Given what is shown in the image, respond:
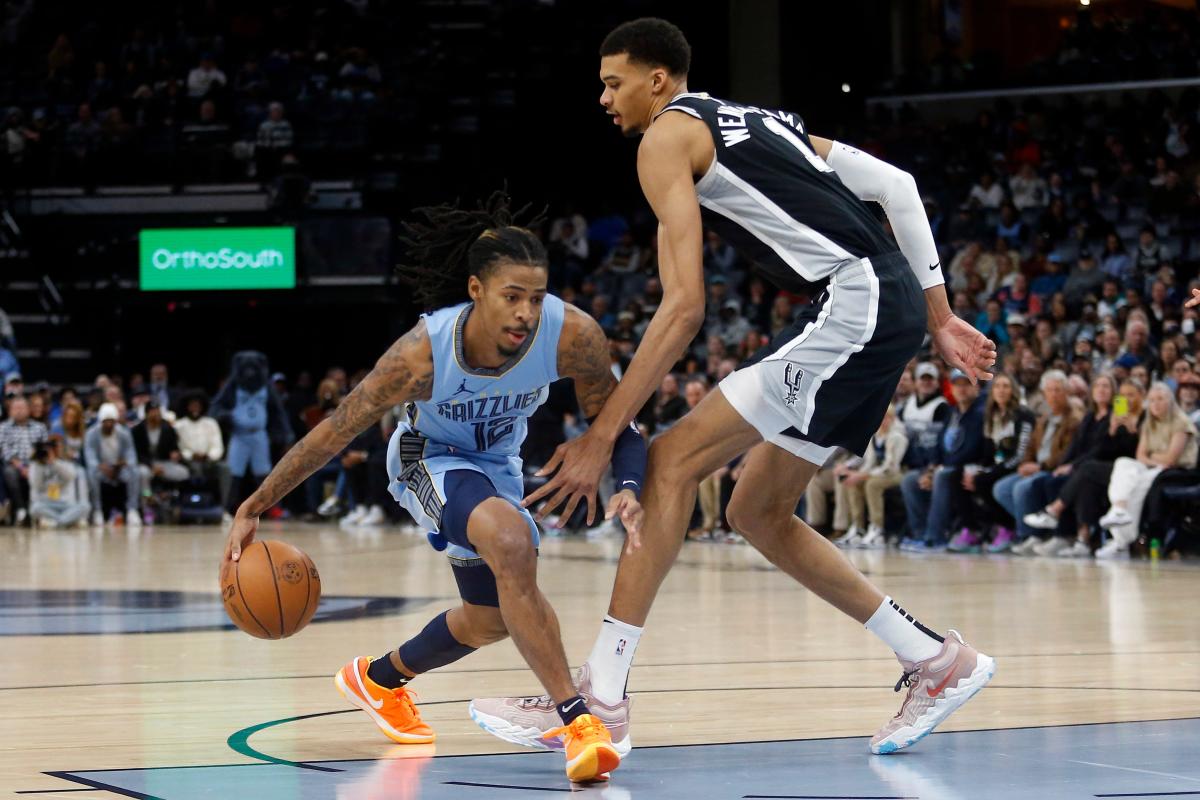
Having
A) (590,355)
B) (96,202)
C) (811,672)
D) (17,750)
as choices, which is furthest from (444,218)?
(96,202)

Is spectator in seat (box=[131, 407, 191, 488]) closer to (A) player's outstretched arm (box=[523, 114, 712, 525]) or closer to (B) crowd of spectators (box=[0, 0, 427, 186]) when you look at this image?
(B) crowd of spectators (box=[0, 0, 427, 186])

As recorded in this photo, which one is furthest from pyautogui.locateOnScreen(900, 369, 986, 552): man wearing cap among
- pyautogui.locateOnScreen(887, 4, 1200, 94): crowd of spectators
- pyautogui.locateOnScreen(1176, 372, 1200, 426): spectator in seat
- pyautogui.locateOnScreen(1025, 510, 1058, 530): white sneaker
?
pyautogui.locateOnScreen(887, 4, 1200, 94): crowd of spectators

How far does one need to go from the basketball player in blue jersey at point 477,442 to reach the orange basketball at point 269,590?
0.06 m

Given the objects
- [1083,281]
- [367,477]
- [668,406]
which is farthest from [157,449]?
[1083,281]

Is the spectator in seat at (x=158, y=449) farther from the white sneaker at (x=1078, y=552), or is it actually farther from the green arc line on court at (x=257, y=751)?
the green arc line on court at (x=257, y=751)

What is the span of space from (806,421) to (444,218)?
1.13 meters

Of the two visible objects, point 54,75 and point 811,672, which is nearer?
point 811,672

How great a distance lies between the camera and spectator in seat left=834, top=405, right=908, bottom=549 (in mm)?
13383

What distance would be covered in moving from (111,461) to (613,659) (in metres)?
13.3

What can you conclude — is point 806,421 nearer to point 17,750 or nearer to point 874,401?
point 874,401

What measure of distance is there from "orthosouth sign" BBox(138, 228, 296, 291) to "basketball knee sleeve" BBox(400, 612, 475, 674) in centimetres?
1553

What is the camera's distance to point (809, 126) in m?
23.4

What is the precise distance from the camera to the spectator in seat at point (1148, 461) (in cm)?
1141

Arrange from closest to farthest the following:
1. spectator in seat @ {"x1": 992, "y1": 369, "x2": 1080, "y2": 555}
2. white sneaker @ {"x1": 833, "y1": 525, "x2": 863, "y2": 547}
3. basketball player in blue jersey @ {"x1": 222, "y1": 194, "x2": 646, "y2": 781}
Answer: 1. basketball player in blue jersey @ {"x1": 222, "y1": 194, "x2": 646, "y2": 781}
2. spectator in seat @ {"x1": 992, "y1": 369, "x2": 1080, "y2": 555}
3. white sneaker @ {"x1": 833, "y1": 525, "x2": 863, "y2": 547}
